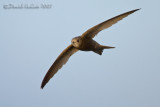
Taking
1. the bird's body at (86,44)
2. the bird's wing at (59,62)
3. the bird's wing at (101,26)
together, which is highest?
the bird's wing at (101,26)

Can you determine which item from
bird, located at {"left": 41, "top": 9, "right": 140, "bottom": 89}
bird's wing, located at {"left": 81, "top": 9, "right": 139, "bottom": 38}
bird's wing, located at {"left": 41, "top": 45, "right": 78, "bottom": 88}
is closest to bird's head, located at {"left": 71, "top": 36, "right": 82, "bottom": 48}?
bird, located at {"left": 41, "top": 9, "right": 140, "bottom": 89}

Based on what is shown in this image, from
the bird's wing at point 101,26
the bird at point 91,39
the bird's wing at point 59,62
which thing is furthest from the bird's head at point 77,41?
the bird's wing at point 59,62

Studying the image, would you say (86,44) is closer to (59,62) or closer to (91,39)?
(91,39)

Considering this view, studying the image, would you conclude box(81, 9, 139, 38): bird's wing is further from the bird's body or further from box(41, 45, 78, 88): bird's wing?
box(41, 45, 78, 88): bird's wing

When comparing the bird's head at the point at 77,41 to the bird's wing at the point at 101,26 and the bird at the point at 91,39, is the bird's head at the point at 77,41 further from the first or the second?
the bird's wing at the point at 101,26

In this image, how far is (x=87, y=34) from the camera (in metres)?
5.77

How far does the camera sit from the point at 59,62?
6.55 metres

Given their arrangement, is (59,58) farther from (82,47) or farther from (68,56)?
(82,47)

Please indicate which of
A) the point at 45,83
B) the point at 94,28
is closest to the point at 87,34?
the point at 94,28

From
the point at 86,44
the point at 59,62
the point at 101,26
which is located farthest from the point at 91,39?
the point at 59,62

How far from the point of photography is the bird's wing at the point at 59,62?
21.2ft

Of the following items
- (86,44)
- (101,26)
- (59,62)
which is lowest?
(59,62)

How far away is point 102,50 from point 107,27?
584mm

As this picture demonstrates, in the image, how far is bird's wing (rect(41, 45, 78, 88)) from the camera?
6469mm
